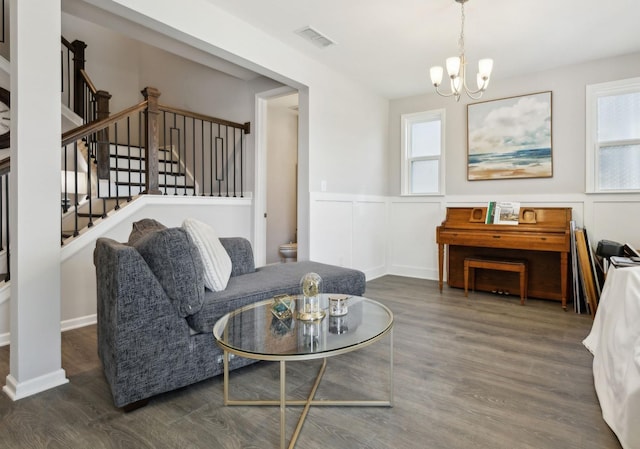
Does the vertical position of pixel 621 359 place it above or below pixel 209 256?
below

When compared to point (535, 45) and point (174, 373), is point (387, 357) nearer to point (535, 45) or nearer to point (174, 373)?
point (174, 373)

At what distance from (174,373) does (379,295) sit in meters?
2.62

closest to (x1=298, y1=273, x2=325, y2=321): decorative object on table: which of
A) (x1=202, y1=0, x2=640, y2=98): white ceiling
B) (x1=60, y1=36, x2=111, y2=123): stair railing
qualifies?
(x1=202, y1=0, x2=640, y2=98): white ceiling

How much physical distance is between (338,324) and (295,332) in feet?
0.76

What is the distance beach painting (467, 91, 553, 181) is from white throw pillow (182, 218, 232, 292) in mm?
3556

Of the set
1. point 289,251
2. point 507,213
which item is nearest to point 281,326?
point 507,213

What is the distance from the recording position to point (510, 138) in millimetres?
4348

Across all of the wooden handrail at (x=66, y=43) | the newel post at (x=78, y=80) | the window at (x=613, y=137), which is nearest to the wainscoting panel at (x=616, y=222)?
the window at (x=613, y=137)

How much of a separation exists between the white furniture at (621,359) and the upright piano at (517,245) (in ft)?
5.28

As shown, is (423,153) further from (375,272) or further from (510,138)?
(375,272)

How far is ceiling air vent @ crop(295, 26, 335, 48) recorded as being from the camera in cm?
329

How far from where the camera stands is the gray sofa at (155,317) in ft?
5.57

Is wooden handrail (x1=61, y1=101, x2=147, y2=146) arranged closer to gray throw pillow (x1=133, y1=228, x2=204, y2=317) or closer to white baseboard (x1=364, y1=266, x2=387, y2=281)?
A: gray throw pillow (x1=133, y1=228, x2=204, y2=317)

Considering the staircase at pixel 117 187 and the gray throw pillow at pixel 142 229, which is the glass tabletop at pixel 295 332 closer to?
the gray throw pillow at pixel 142 229
